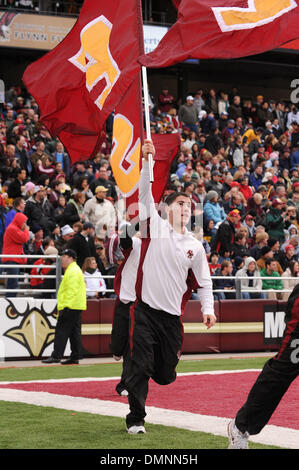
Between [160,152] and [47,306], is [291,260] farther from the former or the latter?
[160,152]

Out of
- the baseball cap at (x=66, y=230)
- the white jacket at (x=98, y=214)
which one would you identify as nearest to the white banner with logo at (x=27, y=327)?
the baseball cap at (x=66, y=230)

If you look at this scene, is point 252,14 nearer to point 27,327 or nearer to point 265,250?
point 27,327

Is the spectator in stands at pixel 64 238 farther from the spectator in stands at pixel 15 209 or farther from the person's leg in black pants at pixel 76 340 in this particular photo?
the person's leg in black pants at pixel 76 340

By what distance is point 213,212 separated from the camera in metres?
22.2

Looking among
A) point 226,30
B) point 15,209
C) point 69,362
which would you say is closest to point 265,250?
point 15,209

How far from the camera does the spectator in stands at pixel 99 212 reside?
19.1 meters

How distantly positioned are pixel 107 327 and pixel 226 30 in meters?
10.0

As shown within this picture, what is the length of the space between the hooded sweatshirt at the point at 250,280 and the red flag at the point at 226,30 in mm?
11424

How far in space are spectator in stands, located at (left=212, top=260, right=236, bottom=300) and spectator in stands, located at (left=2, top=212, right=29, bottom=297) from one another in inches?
182

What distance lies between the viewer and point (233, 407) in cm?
1033

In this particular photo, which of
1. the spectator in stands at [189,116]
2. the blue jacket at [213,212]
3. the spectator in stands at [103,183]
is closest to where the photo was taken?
the spectator in stands at [103,183]

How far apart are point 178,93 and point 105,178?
17076 mm

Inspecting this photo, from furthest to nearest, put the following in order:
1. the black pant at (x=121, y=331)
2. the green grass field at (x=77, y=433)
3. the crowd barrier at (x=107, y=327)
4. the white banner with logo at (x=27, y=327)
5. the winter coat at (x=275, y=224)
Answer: the winter coat at (x=275, y=224) → the crowd barrier at (x=107, y=327) → the white banner with logo at (x=27, y=327) → the black pant at (x=121, y=331) → the green grass field at (x=77, y=433)

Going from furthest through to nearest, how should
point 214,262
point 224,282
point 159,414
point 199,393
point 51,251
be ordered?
point 224,282 < point 214,262 < point 51,251 < point 199,393 < point 159,414
